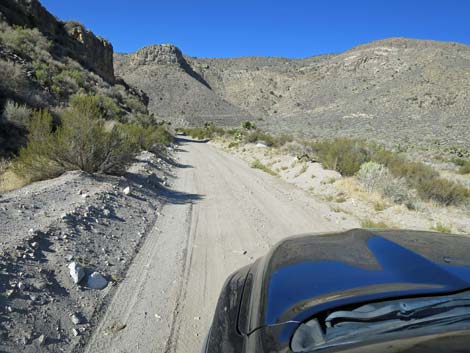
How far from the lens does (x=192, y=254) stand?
18.4 feet

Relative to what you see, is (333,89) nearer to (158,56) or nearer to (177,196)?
(158,56)

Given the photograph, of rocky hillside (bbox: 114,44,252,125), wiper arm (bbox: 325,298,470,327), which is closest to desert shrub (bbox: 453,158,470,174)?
wiper arm (bbox: 325,298,470,327)

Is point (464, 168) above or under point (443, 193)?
above

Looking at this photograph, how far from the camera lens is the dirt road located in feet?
11.5

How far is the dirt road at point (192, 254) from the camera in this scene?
138 inches

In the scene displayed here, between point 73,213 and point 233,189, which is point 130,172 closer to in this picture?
point 233,189

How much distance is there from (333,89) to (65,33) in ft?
193

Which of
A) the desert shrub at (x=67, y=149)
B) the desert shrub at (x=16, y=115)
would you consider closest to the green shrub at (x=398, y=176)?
the desert shrub at (x=67, y=149)

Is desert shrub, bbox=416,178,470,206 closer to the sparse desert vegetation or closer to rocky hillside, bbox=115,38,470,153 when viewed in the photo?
the sparse desert vegetation

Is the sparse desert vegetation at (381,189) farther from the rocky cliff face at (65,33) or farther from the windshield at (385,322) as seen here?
the rocky cliff face at (65,33)

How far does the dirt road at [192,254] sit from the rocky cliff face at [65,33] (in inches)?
1019

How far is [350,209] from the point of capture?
9586 millimetres

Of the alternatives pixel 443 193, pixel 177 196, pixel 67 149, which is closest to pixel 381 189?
pixel 443 193

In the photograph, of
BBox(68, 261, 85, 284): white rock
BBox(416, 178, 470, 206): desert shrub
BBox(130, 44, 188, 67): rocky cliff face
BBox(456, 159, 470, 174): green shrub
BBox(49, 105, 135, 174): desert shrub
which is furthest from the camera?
BBox(130, 44, 188, 67): rocky cliff face
